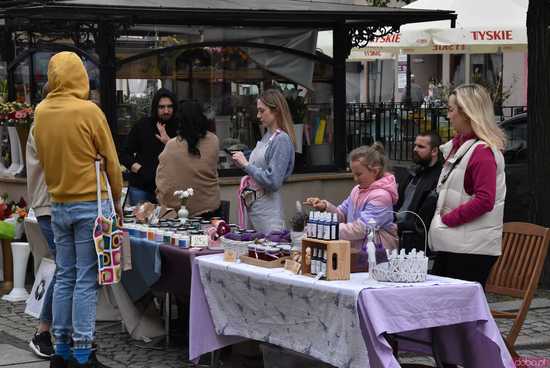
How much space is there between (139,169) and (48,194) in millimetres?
2309

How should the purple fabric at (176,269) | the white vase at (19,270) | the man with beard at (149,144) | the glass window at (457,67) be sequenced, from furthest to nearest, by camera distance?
the glass window at (457,67) → the white vase at (19,270) → the man with beard at (149,144) → the purple fabric at (176,269)

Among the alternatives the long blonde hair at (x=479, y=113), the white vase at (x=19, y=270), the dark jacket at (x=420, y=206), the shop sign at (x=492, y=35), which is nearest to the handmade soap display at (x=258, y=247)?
the long blonde hair at (x=479, y=113)

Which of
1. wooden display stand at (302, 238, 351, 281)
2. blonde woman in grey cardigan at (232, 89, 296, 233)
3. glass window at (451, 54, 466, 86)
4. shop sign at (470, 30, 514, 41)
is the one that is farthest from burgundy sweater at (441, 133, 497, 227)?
glass window at (451, 54, 466, 86)

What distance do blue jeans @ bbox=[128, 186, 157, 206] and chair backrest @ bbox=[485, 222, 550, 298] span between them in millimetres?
3628

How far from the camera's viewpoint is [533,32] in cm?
983

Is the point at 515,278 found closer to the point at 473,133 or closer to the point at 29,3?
the point at 473,133

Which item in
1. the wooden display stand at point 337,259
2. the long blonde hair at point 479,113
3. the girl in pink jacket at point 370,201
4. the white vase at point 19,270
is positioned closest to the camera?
the wooden display stand at point 337,259

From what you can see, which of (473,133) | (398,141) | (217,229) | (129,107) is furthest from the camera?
(398,141)

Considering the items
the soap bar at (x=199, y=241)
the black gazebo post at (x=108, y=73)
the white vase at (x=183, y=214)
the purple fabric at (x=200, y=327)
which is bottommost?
the purple fabric at (x=200, y=327)

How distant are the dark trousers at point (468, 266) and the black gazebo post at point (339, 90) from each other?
553 cm

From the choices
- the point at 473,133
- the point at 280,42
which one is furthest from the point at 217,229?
the point at 280,42

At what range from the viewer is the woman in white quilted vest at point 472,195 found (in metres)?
6.12

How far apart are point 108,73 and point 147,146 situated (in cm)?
120

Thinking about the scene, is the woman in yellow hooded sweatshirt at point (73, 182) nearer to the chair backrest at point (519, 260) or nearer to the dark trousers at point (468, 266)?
the dark trousers at point (468, 266)
